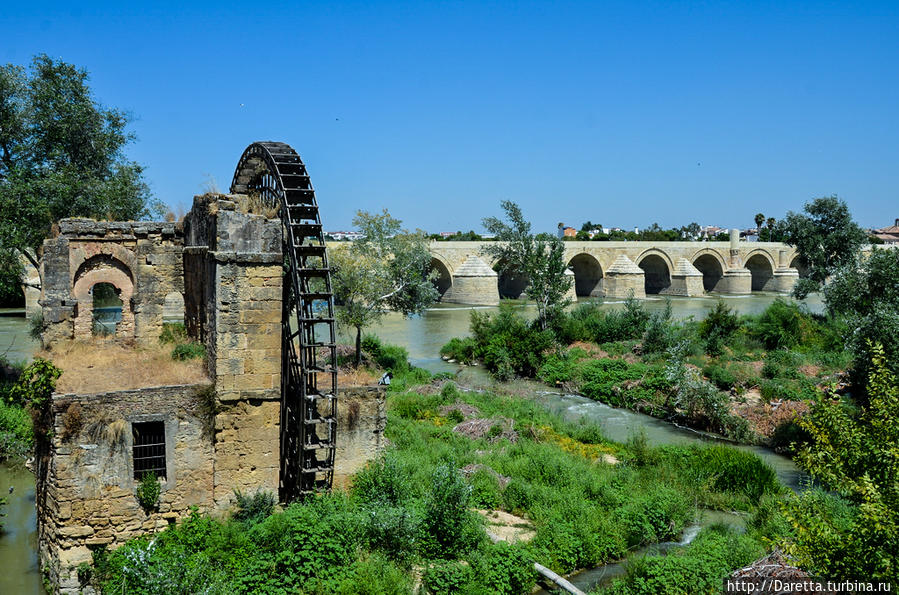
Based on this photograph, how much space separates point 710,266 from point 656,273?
17.2 ft

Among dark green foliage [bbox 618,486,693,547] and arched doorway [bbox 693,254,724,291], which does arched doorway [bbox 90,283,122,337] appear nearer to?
dark green foliage [bbox 618,486,693,547]

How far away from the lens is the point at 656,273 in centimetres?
5038

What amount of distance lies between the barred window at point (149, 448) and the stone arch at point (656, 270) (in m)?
41.9

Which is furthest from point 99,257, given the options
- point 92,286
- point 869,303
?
point 869,303

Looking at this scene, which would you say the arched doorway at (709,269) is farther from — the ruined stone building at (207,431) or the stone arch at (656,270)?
the ruined stone building at (207,431)

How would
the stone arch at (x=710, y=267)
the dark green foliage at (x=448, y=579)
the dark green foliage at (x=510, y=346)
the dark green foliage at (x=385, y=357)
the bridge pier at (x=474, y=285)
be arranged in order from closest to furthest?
the dark green foliage at (x=448, y=579) → the dark green foliage at (x=385, y=357) → the dark green foliage at (x=510, y=346) → the bridge pier at (x=474, y=285) → the stone arch at (x=710, y=267)

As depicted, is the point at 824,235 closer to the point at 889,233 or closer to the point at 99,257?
the point at 99,257

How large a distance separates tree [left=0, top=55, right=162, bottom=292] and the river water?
4.42 metres

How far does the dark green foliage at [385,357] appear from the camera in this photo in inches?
814

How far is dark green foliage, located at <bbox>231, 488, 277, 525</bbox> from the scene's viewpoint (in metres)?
8.80

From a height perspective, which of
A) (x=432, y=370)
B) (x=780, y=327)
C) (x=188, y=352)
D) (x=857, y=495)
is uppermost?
(x=188, y=352)

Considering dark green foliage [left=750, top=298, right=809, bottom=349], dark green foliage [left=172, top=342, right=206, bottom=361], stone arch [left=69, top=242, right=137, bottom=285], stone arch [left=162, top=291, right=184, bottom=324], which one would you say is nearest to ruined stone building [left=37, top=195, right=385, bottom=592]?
dark green foliage [left=172, top=342, right=206, bottom=361]

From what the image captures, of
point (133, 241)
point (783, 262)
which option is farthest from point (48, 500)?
point (783, 262)

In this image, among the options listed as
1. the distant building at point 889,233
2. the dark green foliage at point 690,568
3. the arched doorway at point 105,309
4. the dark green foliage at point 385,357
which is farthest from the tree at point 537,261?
the distant building at point 889,233
